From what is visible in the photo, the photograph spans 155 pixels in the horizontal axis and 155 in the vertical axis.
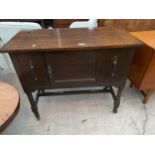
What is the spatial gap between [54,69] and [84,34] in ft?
1.36

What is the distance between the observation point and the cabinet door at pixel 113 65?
3.40 ft

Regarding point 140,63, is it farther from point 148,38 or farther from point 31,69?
point 31,69

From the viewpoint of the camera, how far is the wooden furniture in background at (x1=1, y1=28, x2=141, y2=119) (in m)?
0.98

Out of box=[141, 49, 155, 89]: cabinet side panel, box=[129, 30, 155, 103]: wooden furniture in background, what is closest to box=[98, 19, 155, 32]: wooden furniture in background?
box=[129, 30, 155, 103]: wooden furniture in background

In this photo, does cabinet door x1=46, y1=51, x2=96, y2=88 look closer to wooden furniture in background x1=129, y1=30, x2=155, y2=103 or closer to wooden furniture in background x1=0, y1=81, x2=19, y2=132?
A: wooden furniture in background x1=0, y1=81, x2=19, y2=132

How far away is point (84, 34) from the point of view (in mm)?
1226

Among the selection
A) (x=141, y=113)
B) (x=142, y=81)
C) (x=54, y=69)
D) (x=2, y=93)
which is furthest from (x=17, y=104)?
(x=141, y=113)

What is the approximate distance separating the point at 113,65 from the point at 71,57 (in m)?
0.34

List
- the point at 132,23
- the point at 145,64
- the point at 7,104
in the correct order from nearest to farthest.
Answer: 1. the point at 7,104
2. the point at 145,64
3. the point at 132,23

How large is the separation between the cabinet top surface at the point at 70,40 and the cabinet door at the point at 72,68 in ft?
0.21

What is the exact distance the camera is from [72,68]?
111cm

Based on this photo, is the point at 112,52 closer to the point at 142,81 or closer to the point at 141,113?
the point at 142,81

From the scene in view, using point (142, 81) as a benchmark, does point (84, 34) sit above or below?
above

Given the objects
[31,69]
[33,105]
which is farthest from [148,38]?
[33,105]
